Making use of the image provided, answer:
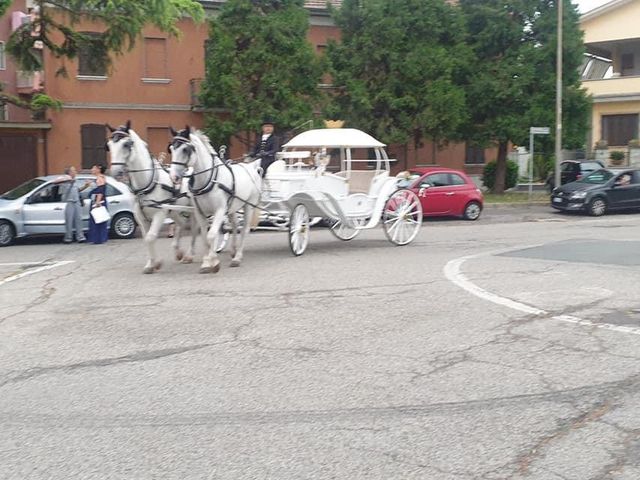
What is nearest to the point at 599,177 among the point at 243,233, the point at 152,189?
the point at 243,233

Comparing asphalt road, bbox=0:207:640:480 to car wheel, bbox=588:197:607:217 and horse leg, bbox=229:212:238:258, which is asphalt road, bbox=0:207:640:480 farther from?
car wheel, bbox=588:197:607:217

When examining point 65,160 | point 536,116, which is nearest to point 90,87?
point 65,160

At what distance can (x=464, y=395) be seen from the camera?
6.47 meters

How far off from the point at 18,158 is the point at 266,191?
20525mm

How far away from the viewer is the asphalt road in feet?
17.1

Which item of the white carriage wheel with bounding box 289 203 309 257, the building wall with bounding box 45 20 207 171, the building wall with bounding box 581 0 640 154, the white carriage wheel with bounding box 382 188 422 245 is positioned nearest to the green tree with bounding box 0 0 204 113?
the building wall with bounding box 45 20 207 171

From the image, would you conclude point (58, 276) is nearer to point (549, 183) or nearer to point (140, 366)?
point (140, 366)

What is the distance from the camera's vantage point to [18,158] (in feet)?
105

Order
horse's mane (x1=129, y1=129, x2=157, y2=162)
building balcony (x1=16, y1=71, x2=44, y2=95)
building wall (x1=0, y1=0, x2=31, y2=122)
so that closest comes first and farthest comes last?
horse's mane (x1=129, y1=129, x2=157, y2=162) < building balcony (x1=16, y1=71, x2=44, y2=95) < building wall (x1=0, y1=0, x2=31, y2=122)

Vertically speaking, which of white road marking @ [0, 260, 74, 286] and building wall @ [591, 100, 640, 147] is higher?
building wall @ [591, 100, 640, 147]

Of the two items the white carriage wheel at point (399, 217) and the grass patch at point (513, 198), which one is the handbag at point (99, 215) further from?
the grass patch at point (513, 198)

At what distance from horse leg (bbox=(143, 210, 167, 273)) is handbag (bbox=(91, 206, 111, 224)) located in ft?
17.8

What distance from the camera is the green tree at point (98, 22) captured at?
21109 millimetres

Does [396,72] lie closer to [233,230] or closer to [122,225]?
[122,225]
